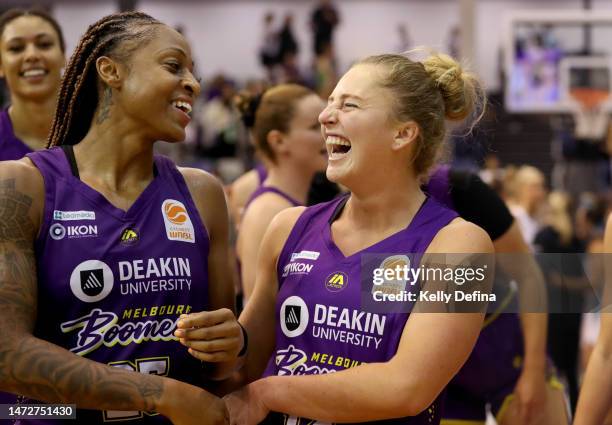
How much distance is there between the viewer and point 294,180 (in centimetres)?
493

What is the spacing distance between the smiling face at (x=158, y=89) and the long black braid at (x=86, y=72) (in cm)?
8

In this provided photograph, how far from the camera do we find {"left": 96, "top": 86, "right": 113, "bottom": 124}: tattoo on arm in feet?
9.38

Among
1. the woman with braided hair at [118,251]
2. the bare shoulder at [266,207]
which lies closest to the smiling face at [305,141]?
the bare shoulder at [266,207]

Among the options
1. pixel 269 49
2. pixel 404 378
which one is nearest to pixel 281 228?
pixel 404 378

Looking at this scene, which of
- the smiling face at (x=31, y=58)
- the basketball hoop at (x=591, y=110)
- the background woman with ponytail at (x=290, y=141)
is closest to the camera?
the smiling face at (x=31, y=58)

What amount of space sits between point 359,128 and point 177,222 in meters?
0.63

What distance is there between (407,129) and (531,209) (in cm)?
797

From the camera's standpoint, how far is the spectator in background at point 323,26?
1991cm

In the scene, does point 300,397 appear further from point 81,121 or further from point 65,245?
point 81,121

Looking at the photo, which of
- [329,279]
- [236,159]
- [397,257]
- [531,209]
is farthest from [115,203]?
[236,159]

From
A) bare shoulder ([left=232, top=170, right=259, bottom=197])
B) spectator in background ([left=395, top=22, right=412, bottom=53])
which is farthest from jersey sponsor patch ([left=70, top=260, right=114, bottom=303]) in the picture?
spectator in background ([left=395, top=22, right=412, bottom=53])

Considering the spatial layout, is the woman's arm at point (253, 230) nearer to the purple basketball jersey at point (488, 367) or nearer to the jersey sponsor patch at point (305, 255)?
the purple basketball jersey at point (488, 367)

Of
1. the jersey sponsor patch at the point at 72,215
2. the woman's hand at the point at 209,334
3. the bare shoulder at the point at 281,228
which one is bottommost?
the woman's hand at the point at 209,334

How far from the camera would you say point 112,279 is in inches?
105
